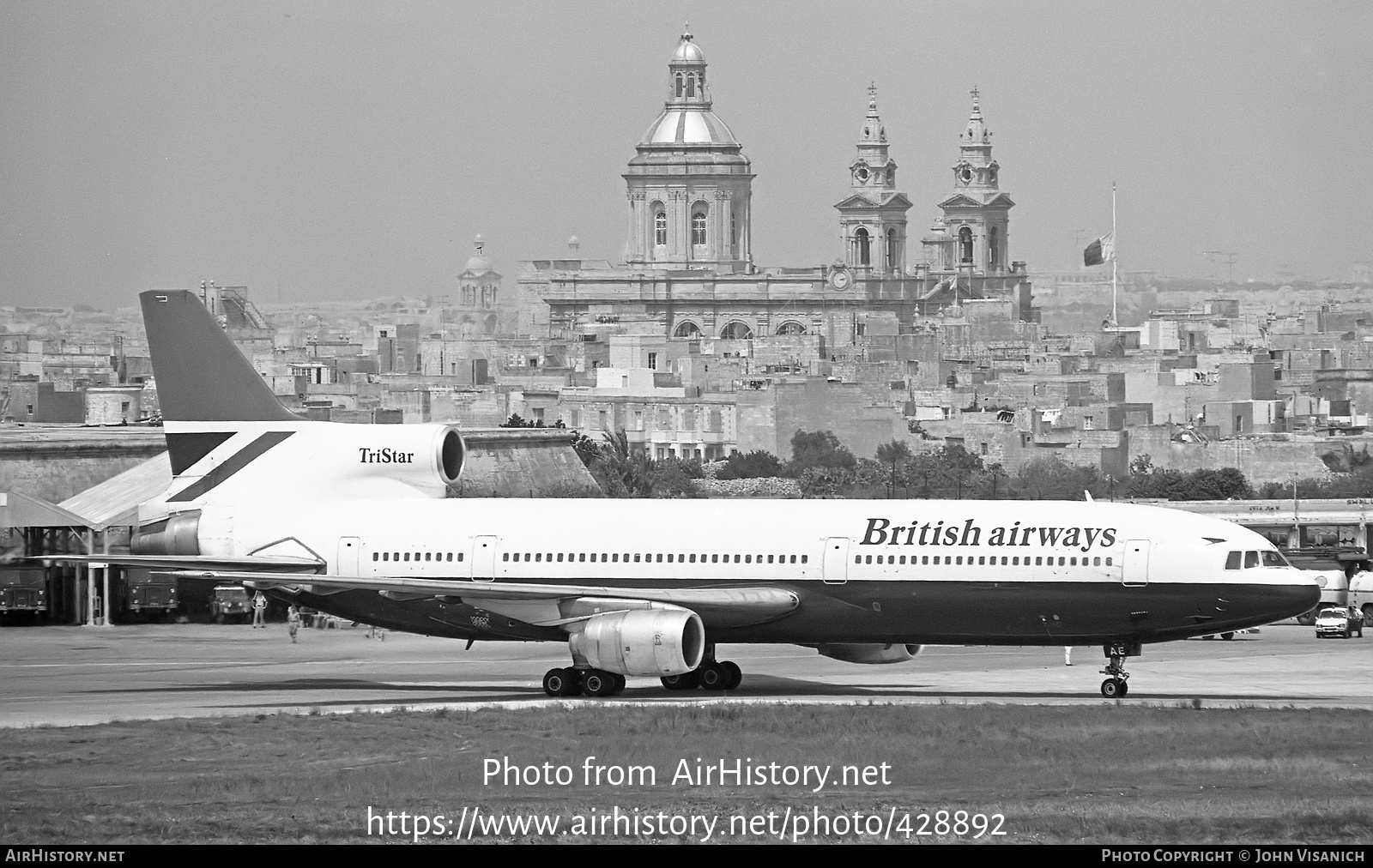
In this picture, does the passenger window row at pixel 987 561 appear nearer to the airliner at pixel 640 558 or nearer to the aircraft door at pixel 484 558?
the airliner at pixel 640 558

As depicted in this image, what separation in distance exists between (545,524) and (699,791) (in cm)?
1275

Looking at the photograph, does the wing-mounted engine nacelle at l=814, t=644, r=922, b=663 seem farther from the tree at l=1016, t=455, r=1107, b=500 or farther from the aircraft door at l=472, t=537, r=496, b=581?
the tree at l=1016, t=455, r=1107, b=500

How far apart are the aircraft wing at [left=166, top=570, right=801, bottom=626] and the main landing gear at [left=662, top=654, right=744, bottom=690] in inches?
59.9

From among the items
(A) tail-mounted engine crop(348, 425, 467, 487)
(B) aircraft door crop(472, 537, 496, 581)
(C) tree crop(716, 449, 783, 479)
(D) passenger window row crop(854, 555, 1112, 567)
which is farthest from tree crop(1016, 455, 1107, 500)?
(D) passenger window row crop(854, 555, 1112, 567)

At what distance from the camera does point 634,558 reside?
3897 centimetres

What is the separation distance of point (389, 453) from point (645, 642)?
23.2 ft

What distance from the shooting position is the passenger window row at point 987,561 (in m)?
37.2

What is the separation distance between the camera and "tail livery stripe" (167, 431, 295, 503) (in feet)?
137

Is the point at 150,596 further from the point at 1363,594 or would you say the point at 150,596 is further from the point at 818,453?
the point at 818,453

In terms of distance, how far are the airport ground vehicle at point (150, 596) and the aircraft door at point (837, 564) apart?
19772 mm

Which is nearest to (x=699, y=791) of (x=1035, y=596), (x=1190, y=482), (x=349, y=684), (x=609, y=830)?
(x=609, y=830)

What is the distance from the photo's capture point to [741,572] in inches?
1518

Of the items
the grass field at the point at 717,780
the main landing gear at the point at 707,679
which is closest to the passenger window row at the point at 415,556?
the main landing gear at the point at 707,679

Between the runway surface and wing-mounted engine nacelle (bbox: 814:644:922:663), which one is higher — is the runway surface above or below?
below
